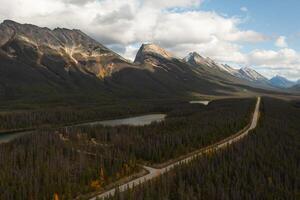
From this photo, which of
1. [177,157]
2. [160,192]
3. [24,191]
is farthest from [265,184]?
[24,191]

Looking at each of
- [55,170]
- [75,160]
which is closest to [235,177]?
[55,170]

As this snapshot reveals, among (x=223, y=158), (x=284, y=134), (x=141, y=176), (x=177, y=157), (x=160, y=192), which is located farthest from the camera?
(x=284, y=134)

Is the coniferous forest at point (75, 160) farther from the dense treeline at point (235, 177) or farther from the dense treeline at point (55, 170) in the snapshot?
the dense treeline at point (235, 177)

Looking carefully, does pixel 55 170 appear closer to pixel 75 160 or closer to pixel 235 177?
pixel 75 160

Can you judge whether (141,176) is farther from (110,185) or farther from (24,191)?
(24,191)

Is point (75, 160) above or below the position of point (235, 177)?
below

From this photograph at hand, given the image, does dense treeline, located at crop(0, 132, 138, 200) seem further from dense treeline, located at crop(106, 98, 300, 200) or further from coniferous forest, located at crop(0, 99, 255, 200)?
→ dense treeline, located at crop(106, 98, 300, 200)

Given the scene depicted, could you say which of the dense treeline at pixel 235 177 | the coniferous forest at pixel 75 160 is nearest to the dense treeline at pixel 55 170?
the coniferous forest at pixel 75 160

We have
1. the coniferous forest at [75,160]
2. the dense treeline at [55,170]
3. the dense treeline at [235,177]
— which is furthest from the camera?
the coniferous forest at [75,160]

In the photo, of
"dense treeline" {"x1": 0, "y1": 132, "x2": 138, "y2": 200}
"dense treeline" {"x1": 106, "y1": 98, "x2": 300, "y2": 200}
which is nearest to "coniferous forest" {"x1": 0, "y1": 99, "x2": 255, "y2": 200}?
"dense treeline" {"x1": 0, "y1": 132, "x2": 138, "y2": 200}
